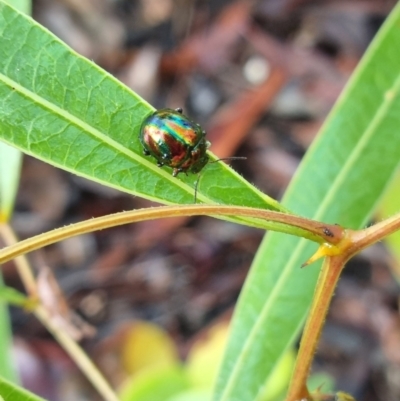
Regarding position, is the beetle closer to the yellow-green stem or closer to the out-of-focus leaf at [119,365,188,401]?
the yellow-green stem

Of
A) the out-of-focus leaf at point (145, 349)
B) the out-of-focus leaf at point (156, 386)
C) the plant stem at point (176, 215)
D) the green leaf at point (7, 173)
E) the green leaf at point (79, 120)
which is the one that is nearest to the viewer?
the plant stem at point (176, 215)

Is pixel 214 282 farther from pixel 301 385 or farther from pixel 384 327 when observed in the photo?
pixel 301 385

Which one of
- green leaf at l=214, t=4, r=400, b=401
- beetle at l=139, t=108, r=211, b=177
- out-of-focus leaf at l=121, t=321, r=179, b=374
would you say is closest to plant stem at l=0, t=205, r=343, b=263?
beetle at l=139, t=108, r=211, b=177

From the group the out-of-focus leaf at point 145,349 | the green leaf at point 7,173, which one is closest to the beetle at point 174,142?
the green leaf at point 7,173

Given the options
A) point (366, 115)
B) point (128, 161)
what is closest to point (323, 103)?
point (366, 115)

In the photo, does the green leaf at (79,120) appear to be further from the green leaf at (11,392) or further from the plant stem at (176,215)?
the green leaf at (11,392)
